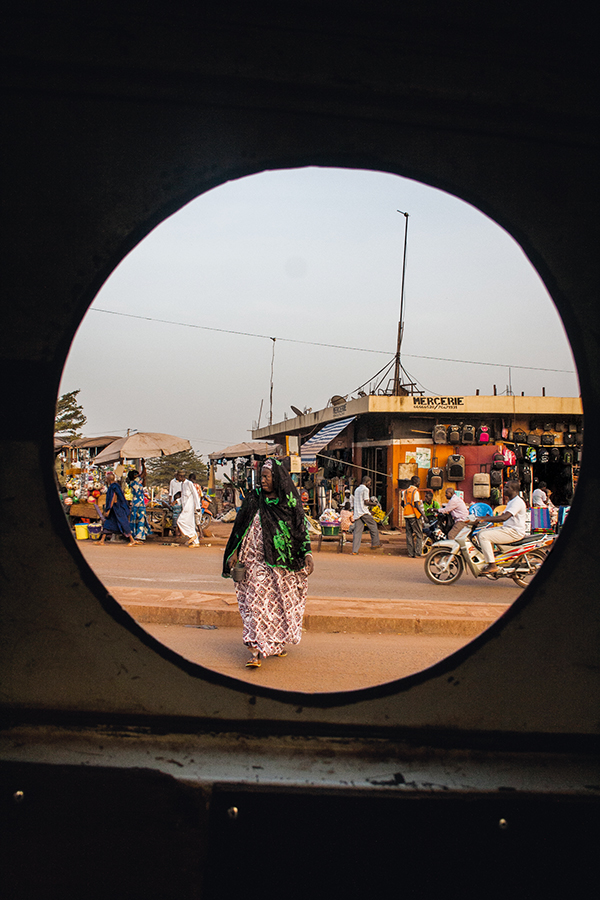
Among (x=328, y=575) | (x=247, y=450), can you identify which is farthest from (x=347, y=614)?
(x=247, y=450)

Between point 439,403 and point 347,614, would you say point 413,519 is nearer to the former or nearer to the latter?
point 439,403

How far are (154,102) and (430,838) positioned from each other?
2.19m

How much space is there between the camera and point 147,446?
1574cm

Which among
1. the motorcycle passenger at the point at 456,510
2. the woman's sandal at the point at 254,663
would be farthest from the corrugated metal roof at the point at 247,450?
the woman's sandal at the point at 254,663

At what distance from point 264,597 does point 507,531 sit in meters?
4.81

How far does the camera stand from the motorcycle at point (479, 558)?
342 inches

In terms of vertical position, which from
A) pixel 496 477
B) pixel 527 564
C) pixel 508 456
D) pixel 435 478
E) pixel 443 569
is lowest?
pixel 443 569

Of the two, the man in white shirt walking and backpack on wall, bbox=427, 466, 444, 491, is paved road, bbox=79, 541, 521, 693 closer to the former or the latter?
the man in white shirt walking

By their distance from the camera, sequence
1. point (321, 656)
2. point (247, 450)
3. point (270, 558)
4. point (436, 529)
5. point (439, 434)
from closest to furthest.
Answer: point (270, 558) < point (321, 656) < point (436, 529) < point (439, 434) < point (247, 450)

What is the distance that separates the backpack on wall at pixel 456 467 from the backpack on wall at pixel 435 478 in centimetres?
28

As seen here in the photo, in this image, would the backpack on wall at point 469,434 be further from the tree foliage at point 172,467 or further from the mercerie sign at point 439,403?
the tree foliage at point 172,467

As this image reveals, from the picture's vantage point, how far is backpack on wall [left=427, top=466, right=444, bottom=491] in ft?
54.5

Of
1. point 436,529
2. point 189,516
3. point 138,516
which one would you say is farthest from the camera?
point 138,516

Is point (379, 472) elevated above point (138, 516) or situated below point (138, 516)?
above
